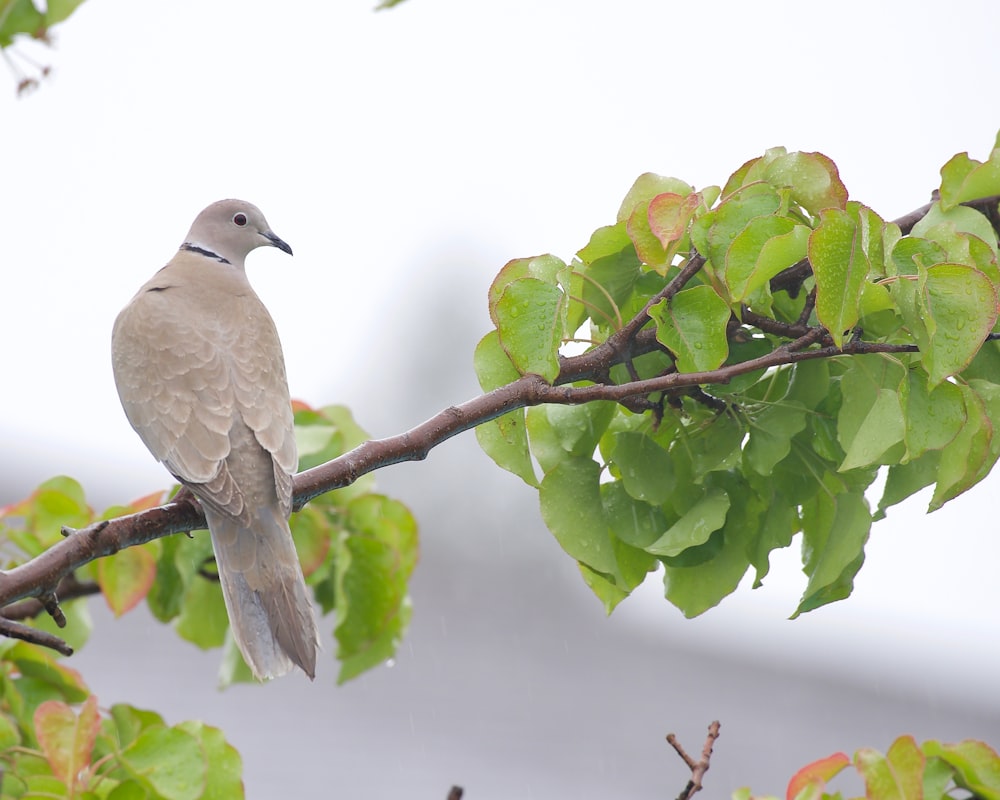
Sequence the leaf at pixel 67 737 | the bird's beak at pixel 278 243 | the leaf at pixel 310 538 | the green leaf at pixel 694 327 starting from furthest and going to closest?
the bird's beak at pixel 278 243 < the leaf at pixel 310 538 < the leaf at pixel 67 737 < the green leaf at pixel 694 327

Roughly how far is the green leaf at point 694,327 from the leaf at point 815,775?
691 millimetres

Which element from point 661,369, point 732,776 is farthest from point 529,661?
point 661,369

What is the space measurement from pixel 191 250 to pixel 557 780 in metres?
6.01

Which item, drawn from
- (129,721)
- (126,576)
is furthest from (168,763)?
(126,576)

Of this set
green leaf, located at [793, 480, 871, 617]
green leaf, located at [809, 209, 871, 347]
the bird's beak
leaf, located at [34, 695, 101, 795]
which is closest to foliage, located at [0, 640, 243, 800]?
leaf, located at [34, 695, 101, 795]

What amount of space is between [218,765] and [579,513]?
2.78ft

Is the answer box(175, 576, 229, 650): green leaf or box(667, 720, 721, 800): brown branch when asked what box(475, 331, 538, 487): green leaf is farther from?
box(175, 576, 229, 650): green leaf

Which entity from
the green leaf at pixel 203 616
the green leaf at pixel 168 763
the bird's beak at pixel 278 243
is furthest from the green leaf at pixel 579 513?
the bird's beak at pixel 278 243

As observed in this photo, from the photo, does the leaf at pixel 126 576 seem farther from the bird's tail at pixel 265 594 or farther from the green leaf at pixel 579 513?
the green leaf at pixel 579 513

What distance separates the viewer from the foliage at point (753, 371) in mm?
1837

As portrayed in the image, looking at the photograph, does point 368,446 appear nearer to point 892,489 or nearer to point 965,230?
point 892,489

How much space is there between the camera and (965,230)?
6.83 ft

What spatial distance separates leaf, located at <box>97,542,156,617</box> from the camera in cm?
268

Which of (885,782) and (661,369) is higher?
(661,369)
